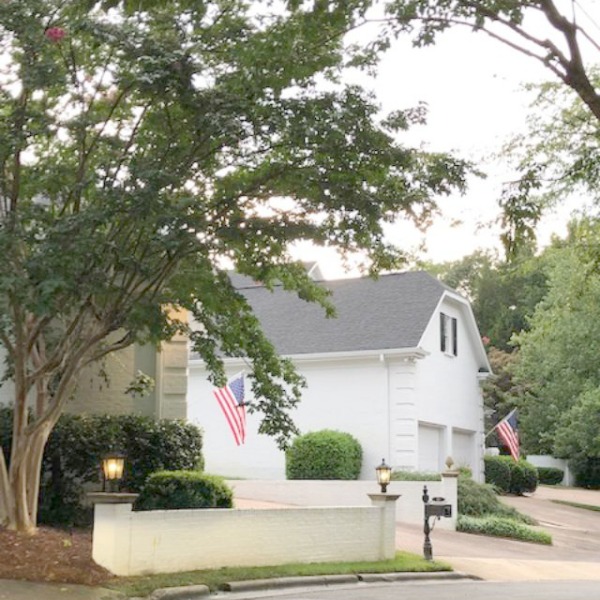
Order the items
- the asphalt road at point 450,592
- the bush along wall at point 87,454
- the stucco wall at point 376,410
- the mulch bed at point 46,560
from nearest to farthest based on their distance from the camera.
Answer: the mulch bed at point 46,560 → the asphalt road at point 450,592 → the bush along wall at point 87,454 → the stucco wall at point 376,410

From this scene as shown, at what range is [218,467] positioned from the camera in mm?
30766

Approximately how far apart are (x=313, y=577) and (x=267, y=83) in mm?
7277

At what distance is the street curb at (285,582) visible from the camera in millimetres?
13172

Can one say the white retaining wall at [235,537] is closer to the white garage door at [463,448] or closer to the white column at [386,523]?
the white column at [386,523]

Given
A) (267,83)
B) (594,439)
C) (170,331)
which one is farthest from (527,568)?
(594,439)

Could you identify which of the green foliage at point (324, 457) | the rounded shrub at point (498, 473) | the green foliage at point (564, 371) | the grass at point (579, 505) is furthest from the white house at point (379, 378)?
the grass at point (579, 505)

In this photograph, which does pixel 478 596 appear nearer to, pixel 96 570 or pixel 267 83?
pixel 96 570

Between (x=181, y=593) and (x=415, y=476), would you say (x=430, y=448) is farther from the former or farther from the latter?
(x=181, y=593)

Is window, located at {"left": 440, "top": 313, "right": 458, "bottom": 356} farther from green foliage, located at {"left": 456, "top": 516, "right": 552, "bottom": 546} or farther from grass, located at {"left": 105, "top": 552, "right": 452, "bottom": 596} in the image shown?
grass, located at {"left": 105, "top": 552, "right": 452, "bottom": 596}

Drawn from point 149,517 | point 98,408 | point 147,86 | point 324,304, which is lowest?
point 149,517

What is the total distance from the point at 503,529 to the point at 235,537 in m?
10.6

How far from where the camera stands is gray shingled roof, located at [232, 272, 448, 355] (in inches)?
1141

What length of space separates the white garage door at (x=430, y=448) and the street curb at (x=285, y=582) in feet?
45.1

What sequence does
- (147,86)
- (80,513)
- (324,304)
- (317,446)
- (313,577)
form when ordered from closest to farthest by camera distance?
(147,86) < (313,577) < (324,304) < (80,513) < (317,446)
